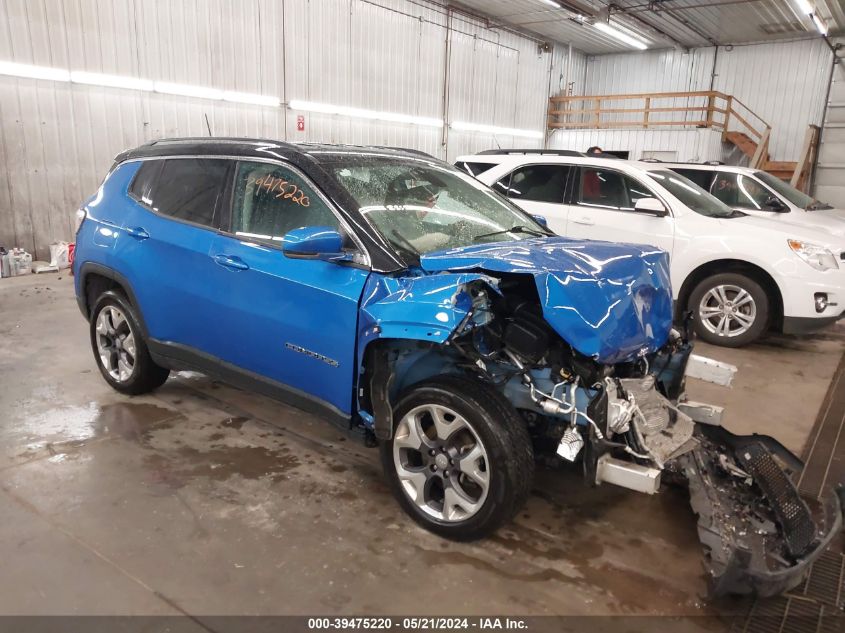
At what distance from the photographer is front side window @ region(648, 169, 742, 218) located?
20.4ft

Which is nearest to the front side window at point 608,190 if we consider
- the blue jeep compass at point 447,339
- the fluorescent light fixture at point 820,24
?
the blue jeep compass at point 447,339

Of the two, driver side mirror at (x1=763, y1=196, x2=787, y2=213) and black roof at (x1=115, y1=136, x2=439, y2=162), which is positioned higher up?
black roof at (x1=115, y1=136, x2=439, y2=162)

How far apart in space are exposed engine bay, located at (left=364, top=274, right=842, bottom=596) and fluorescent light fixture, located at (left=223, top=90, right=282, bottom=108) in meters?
9.95

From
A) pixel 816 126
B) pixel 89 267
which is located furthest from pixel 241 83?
pixel 816 126

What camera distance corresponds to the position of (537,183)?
276 inches

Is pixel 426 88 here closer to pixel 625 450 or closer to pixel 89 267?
pixel 89 267

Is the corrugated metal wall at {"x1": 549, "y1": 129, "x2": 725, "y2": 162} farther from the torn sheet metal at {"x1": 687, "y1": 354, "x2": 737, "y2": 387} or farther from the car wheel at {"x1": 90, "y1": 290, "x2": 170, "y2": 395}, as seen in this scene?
the car wheel at {"x1": 90, "y1": 290, "x2": 170, "y2": 395}

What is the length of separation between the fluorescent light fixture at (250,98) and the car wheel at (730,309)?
29.0ft

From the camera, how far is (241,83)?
448 inches

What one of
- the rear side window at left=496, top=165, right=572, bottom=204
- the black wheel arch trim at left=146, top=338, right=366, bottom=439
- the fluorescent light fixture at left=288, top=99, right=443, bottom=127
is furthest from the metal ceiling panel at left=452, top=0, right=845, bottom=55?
the black wheel arch trim at left=146, top=338, right=366, bottom=439

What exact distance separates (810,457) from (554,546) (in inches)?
→ 81.3

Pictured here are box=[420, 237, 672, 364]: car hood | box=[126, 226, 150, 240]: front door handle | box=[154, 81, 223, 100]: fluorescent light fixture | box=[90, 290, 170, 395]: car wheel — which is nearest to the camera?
box=[420, 237, 672, 364]: car hood

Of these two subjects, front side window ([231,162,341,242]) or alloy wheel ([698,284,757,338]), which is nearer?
front side window ([231,162,341,242])

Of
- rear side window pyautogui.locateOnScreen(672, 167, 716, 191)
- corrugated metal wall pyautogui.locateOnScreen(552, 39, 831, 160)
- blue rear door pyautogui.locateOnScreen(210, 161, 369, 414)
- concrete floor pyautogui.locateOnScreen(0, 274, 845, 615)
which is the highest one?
corrugated metal wall pyautogui.locateOnScreen(552, 39, 831, 160)
